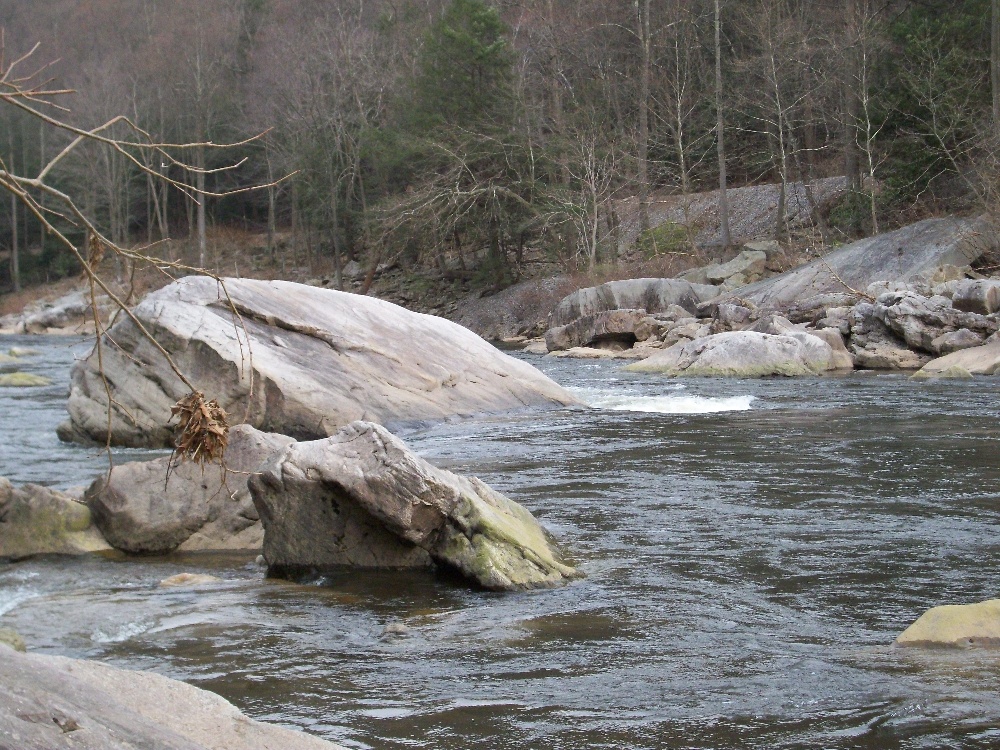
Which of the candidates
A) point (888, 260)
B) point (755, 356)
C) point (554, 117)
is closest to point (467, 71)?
point (554, 117)

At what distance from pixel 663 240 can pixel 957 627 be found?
28.3 meters

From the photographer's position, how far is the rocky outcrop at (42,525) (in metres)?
6.70

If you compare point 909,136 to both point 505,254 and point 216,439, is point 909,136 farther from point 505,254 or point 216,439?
point 216,439

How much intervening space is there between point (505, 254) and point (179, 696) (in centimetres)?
3280

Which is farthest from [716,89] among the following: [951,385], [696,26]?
[951,385]

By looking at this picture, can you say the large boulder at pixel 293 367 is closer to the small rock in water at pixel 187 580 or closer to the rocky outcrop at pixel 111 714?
the small rock in water at pixel 187 580

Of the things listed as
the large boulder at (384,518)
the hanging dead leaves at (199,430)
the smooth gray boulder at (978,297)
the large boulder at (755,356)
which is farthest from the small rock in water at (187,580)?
the smooth gray boulder at (978,297)

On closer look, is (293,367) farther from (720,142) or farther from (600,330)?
(720,142)

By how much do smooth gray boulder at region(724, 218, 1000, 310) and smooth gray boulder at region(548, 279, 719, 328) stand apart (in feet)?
4.75

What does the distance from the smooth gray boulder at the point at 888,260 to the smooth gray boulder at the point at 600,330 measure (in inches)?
98.7

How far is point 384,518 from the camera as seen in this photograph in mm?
6055

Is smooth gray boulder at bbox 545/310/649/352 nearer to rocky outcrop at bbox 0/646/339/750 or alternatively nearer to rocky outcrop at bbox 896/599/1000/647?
rocky outcrop at bbox 896/599/1000/647

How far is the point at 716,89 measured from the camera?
32.9 metres

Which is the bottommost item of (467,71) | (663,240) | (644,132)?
(663,240)
